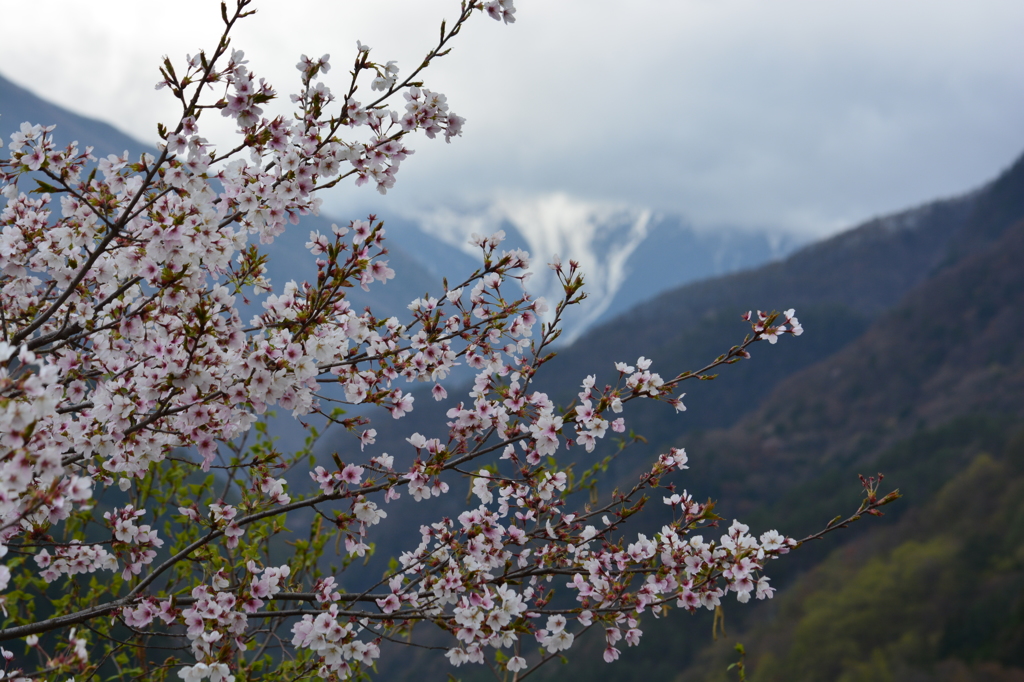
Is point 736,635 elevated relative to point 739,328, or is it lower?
lower

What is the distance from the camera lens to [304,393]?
4918 mm

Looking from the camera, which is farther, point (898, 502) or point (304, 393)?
point (898, 502)

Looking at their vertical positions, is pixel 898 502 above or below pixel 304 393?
below

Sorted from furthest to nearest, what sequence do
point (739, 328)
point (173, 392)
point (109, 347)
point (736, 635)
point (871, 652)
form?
1. point (739, 328)
2. point (736, 635)
3. point (871, 652)
4. point (109, 347)
5. point (173, 392)

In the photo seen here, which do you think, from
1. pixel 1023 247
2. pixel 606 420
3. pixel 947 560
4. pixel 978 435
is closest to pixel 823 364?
pixel 1023 247

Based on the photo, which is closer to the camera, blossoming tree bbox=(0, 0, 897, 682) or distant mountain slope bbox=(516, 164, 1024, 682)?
blossoming tree bbox=(0, 0, 897, 682)

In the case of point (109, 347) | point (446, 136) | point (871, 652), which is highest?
point (446, 136)

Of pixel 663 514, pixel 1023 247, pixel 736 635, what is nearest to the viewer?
pixel 736 635

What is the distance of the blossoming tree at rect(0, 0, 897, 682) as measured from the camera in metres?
4.71

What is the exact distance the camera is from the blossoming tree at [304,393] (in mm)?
4711

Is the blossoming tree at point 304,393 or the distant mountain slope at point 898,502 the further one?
the distant mountain slope at point 898,502

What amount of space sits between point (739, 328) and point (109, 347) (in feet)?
606

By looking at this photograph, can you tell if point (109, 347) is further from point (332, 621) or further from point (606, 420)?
point (606, 420)

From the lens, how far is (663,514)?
106312 millimetres
